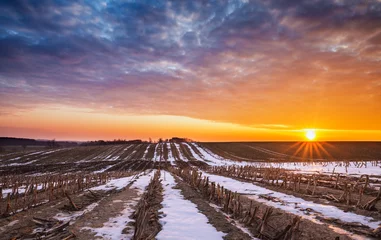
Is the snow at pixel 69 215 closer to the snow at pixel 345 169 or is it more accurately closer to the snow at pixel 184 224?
the snow at pixel 184 224

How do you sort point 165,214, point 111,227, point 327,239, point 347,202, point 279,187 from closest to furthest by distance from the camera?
point 327,239 < point 111,227 < point 165,214 < point 347,202 < point 279,187

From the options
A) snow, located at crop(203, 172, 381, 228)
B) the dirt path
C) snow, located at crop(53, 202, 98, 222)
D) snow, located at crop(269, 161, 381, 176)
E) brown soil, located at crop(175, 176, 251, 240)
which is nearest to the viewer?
brown soil, located at crop(175, 176, 251, 240)

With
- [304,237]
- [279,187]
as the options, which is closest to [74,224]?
[304,237]

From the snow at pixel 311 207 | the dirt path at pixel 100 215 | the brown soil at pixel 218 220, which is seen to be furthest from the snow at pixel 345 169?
the dirt path at pixel 100 215

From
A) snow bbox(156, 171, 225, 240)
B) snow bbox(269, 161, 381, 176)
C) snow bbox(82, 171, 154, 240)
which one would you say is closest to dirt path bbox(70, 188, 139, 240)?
snow bbox(82, 171, 154, 240)

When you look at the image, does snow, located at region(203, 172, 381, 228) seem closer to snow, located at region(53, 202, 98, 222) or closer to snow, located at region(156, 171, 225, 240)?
snow, located at region(156, 171, 225, 240)

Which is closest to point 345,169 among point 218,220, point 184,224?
point 218,220

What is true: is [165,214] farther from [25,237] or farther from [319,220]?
[319,220]

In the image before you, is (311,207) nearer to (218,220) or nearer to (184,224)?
(218,220)

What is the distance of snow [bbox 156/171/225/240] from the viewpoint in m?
7.66

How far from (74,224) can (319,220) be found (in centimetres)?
866

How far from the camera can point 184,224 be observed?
347 inches

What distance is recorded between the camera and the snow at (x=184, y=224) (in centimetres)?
766

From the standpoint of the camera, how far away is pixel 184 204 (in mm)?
12188
